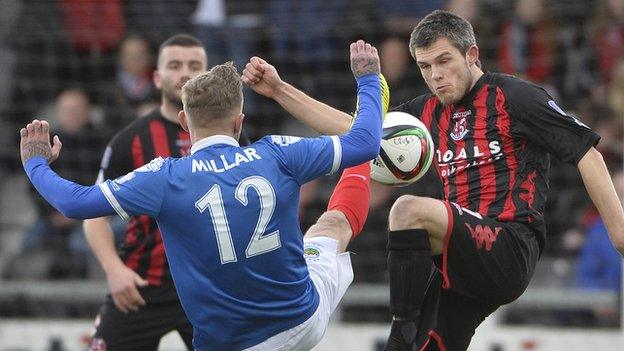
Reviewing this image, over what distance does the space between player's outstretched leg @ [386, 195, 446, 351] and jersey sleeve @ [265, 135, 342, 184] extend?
1.73ft

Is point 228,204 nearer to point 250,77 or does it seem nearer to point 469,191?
point 250,77

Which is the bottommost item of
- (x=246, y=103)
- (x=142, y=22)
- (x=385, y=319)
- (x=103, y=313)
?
(x=385, y=319)

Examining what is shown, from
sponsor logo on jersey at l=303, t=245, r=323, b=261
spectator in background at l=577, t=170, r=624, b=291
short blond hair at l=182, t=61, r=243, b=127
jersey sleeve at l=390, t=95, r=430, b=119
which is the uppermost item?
short blond hair at l=182, t=61, r=243, b=127

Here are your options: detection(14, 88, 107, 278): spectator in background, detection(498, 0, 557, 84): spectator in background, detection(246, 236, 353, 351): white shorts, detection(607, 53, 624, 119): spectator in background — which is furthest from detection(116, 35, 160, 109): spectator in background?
detection(246, 236, 353, 351): white shorts

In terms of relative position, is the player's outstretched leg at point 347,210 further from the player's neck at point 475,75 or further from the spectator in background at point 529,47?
the spectator in background at point 529,47

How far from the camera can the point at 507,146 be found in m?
5.69

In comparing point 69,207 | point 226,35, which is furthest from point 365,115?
point 226,35

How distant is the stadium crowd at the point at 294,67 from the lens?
9992 millimetres

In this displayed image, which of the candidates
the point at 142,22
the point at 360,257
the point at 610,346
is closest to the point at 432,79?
the point at 610,346

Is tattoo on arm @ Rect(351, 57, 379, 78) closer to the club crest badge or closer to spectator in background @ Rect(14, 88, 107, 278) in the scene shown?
the club crest badge

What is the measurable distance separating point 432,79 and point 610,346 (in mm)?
3840

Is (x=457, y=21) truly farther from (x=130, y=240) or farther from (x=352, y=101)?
(x=352, y=101)

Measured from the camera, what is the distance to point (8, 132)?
11781mm

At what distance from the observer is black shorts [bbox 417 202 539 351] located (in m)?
5.43
